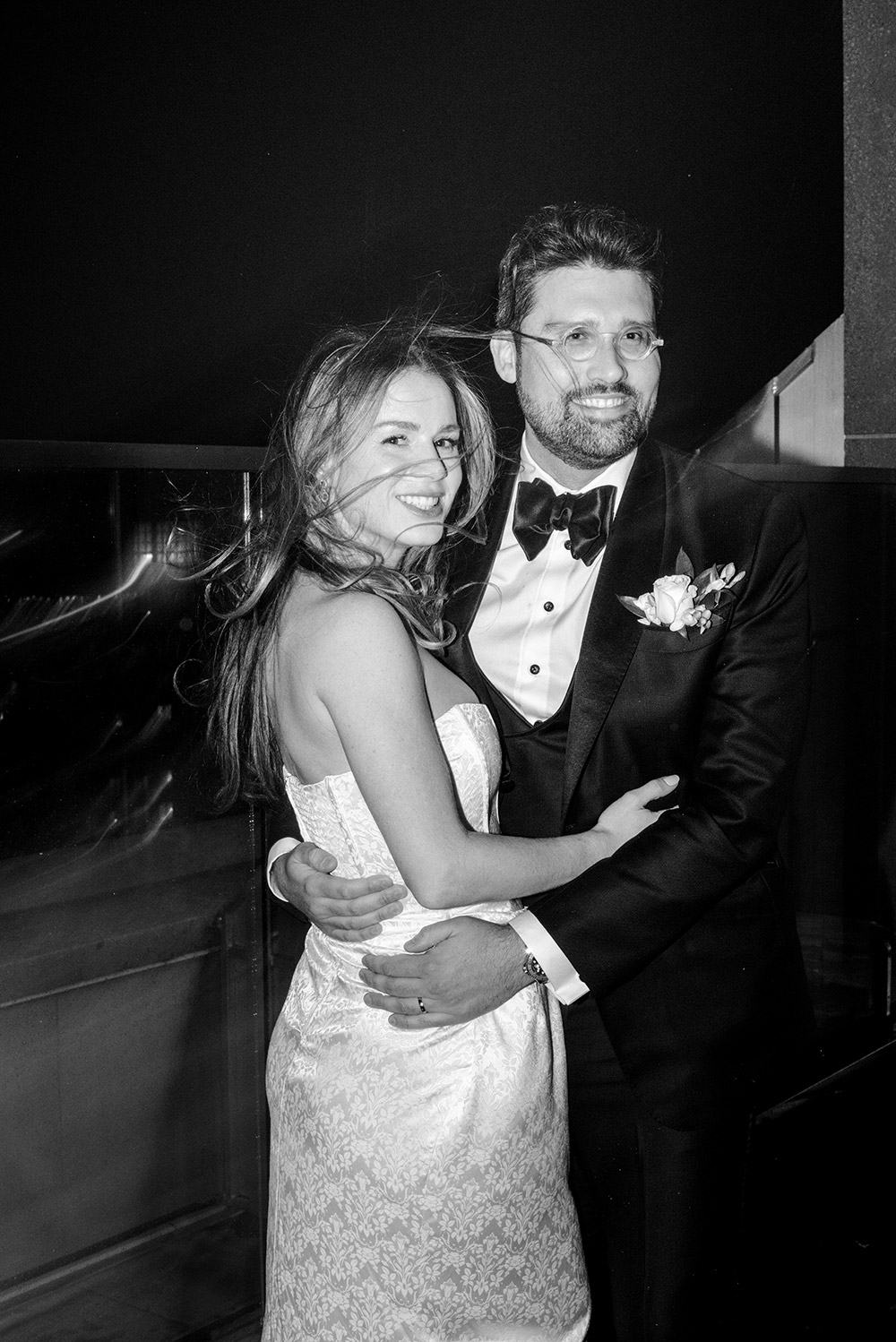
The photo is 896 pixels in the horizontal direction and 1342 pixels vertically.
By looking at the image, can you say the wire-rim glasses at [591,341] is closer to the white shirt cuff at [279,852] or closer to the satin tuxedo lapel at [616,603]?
the satin tuxedo lapel at [616,603]

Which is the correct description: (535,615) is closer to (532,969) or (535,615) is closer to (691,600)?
(691,600)

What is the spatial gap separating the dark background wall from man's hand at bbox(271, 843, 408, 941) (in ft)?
2.07

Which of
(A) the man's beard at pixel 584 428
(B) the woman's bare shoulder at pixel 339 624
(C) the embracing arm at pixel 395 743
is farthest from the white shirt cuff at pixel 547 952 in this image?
(A) the man's beard at pixel 584 428

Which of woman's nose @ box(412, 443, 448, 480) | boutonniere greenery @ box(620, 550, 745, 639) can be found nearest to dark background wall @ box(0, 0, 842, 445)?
woman's nose @ box(412, 443, 448, 480)

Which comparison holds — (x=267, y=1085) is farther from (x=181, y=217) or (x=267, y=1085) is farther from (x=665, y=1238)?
(x=181, y=217)

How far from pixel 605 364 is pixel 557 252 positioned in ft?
0.63

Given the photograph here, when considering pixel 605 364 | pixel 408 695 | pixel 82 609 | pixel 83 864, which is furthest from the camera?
pixel 83 864

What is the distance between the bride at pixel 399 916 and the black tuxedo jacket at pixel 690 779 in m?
0.11

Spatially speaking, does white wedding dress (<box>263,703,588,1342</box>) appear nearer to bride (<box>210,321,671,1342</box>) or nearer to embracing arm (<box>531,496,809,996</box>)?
bride (<box>210,321,671,1342</box>)

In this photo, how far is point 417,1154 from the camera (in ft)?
5.20

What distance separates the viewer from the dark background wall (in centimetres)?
150

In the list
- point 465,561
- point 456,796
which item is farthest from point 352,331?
point 456,796

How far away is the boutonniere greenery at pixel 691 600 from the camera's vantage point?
1.76 metres

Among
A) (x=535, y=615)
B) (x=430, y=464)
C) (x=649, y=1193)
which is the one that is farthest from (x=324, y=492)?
(x=649, y=1193)
